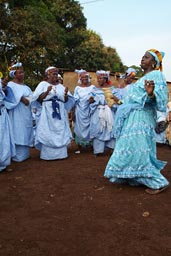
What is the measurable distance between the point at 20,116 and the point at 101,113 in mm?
1859

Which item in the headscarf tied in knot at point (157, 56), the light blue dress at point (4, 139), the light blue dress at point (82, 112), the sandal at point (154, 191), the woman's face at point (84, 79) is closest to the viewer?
the sandal at point (154, 191)

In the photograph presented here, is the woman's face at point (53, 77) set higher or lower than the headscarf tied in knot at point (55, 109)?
higher

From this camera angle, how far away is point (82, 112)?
8.41 m

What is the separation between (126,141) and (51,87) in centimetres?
296

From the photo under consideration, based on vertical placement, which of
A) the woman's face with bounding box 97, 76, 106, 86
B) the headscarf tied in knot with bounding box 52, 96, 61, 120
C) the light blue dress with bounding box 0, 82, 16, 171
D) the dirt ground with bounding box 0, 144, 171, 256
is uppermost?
the woman's face with bounding box 97, 76, 106, 86

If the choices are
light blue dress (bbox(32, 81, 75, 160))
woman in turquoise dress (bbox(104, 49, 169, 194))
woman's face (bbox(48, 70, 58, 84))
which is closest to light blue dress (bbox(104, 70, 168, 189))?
woman in turquoise dress (bbox(104, 49, 169, 194))

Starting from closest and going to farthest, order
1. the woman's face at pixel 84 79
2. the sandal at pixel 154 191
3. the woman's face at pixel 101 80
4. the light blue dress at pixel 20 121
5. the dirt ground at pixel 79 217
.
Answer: the dirt ground at pixel 79 217, the sandal at pixel 154 191, the light blue dress at pixel 20 121, the woman's face at pixel 101 80, the woman's face at pixel 84 79

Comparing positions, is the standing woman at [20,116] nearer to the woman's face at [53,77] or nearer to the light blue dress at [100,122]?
the woman's face at [53,77]

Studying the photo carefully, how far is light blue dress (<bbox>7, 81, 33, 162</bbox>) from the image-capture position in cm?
741

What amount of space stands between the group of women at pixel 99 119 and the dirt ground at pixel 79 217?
0.43 metres

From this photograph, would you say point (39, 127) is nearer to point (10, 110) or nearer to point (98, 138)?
point (10, 110)

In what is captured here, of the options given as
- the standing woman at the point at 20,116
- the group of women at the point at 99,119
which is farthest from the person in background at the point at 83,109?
the standing woman at the point at 20,116

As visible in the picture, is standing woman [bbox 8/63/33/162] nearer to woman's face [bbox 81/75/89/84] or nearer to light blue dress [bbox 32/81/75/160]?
light blue dress [bbox 32/81/75/160]

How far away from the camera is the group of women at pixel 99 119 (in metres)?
4.84
